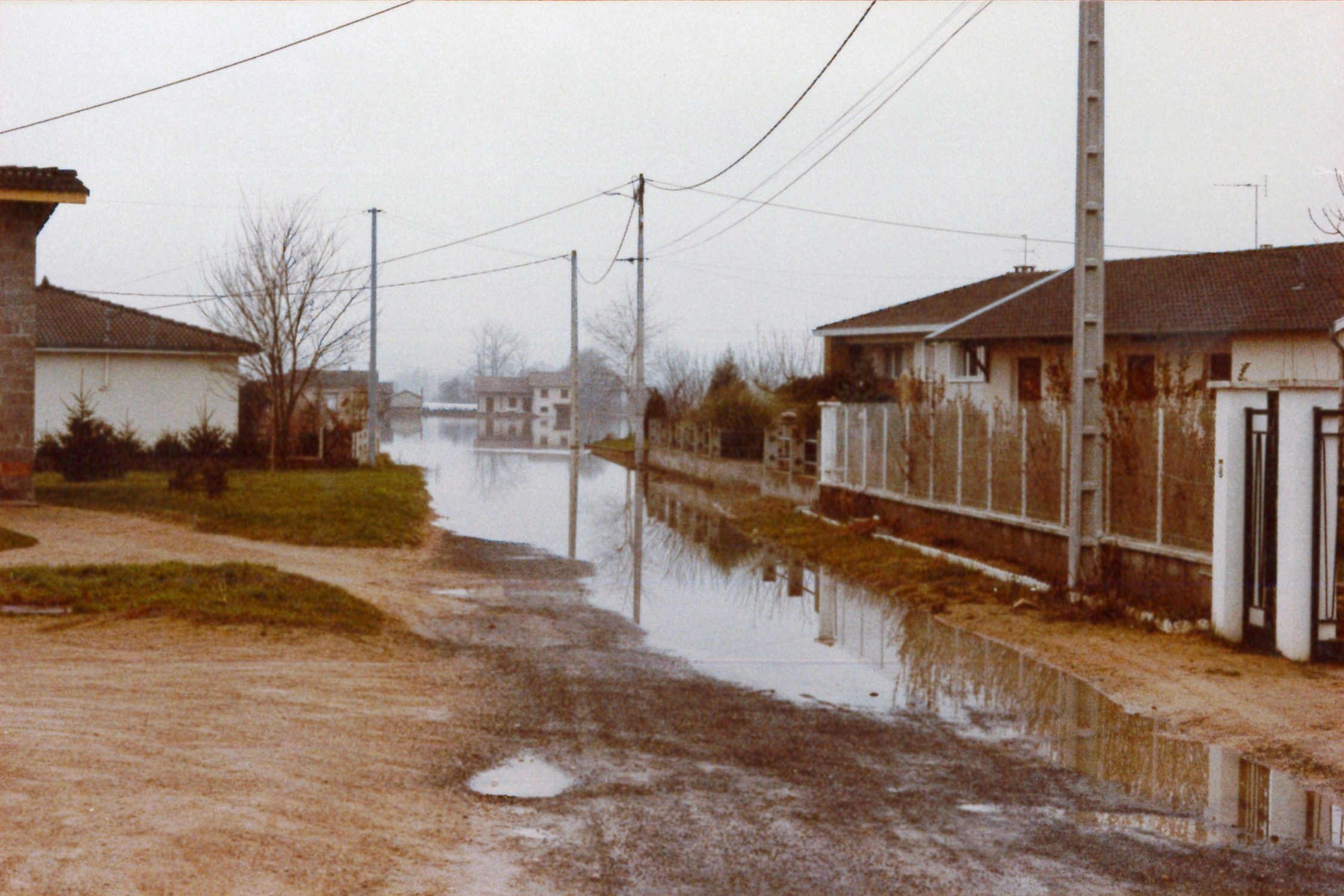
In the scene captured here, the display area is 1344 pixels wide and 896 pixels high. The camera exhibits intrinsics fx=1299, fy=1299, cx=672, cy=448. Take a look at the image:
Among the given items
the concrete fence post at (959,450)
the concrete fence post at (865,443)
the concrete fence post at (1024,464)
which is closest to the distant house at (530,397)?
the concrete fence post at (865,443)

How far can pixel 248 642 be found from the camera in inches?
417

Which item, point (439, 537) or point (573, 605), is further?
point (439, 537)

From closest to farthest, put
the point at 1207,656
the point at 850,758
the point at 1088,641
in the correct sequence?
the point at 850,758 → the point at 1207,656 → the point at 1088,641


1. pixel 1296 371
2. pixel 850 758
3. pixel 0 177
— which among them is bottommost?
pixel 850 758

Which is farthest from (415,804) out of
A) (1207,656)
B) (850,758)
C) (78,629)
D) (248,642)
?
(1207,656)

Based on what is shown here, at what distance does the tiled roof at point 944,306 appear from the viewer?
135 ft

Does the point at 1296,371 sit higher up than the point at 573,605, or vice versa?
the point at 1296,371

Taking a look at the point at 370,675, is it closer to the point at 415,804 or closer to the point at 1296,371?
the point at 415,804

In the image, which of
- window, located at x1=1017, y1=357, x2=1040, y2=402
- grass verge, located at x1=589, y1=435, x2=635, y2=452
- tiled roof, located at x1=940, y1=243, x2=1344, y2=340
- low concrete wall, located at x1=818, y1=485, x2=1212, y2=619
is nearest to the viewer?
low concrete wall, located at x1=818, y1=485, x2=1212, y2=619

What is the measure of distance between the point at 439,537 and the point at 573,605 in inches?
317

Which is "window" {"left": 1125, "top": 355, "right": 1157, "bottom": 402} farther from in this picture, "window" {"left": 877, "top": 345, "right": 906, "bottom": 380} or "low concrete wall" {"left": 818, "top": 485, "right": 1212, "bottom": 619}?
"window" {"left": 877, "top": 345, "right": 906, "bottom": 380}

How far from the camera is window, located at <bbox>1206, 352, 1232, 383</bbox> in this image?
90.9ft

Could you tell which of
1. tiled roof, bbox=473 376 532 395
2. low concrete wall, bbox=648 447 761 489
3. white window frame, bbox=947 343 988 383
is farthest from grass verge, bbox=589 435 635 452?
tiled roof, bbox=473 376 532 395

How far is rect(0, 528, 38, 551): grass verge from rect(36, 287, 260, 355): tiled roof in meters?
20.0
